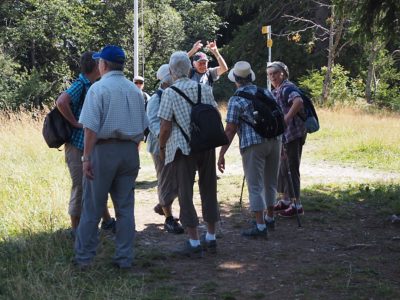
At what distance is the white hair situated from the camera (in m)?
5.45

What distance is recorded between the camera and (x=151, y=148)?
6.88 metres

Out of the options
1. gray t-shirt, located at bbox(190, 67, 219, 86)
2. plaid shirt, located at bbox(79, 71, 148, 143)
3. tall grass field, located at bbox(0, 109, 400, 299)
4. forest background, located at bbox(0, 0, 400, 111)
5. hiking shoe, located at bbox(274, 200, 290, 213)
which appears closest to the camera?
tall grass field, located at bbox(0, 109, 400, 299)

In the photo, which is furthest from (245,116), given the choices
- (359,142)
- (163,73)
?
(359,142)

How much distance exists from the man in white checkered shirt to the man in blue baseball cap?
30cm

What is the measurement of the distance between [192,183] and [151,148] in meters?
1.46

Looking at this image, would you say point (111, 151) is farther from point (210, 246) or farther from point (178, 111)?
point (210, 246)

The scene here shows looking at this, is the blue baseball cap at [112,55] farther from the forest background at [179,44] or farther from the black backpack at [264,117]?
the forest background at [179,44]

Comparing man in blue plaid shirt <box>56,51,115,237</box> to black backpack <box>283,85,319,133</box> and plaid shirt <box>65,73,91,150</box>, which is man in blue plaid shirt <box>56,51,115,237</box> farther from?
black backpack <box>283,85,319,133</box>

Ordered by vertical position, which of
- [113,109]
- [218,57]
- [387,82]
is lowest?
[387,82]

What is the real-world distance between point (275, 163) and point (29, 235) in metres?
2.70

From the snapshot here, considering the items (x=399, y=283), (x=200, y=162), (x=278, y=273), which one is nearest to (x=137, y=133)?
(x=200, y=162)

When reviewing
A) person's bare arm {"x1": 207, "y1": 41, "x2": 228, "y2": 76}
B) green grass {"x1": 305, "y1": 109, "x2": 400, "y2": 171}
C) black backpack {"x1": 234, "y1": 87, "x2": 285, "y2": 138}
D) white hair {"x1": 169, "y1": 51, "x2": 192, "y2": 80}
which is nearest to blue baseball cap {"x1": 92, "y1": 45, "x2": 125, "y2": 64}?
white hair {"x1": 169, "y1": 51, "x2": 192, "y2": 80}

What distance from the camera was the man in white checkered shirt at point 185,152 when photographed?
5398mm

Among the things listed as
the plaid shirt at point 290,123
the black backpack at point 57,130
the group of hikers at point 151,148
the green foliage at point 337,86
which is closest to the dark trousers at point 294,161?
the plaid shirt at point 290,123
